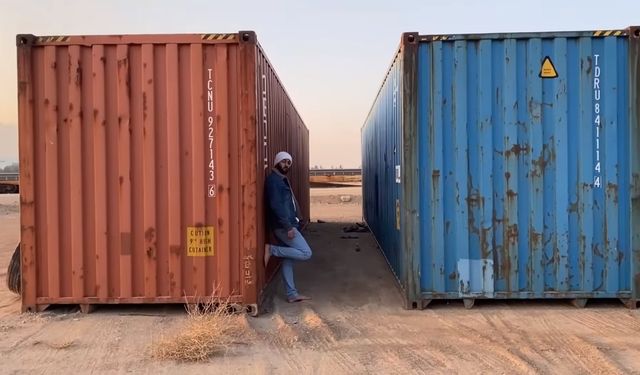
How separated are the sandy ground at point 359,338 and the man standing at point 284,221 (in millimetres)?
394

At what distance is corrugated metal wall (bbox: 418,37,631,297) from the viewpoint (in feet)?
21.2

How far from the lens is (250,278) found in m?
6.39

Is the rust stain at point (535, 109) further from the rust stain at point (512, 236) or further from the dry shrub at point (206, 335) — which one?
the dry shrub at point (206, 335)

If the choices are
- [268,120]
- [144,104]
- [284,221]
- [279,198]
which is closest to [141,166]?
[144,104]

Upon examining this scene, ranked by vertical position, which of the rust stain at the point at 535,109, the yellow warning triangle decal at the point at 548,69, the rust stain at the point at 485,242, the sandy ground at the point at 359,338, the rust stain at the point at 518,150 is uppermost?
the yellow warning triangle decal at the point at 548,69

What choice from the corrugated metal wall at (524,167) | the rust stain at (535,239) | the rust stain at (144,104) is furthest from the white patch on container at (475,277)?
the rust stain at (144,104)

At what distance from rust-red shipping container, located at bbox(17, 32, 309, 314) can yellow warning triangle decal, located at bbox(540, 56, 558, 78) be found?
324 cm

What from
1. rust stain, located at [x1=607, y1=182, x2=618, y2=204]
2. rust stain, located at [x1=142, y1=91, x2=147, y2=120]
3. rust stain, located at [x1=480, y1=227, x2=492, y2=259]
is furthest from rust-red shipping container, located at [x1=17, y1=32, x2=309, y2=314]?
rust stain, located at [x1=607, y1=182, x2=618, y2=204]

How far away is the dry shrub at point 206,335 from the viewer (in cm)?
511

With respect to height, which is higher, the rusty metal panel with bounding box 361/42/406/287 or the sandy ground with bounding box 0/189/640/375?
the rusty metal panel with bounding box 361/42/406/287

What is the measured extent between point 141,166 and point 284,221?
179 centimetres

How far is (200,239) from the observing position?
6.42m

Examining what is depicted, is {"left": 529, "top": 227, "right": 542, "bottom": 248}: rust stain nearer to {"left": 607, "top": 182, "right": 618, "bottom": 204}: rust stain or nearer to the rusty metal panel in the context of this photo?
{"left": 607, "top": 182, "right": 618, "bottom": 204}: rust stain

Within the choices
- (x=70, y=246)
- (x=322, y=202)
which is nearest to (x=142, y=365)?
(x=70, y=246)
